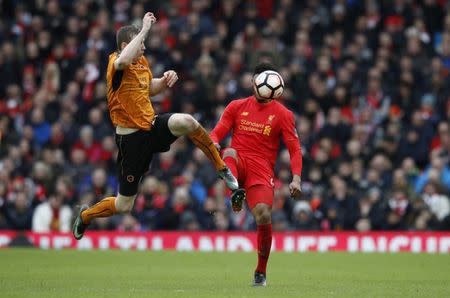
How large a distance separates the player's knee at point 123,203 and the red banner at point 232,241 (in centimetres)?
910

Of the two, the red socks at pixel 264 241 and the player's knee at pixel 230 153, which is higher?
the player's knee at pixel 230 153

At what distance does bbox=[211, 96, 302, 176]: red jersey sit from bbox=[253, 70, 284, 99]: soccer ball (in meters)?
0.21

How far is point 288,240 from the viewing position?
75.4ft

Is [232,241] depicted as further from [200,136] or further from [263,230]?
[200,136]

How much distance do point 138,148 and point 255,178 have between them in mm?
1464

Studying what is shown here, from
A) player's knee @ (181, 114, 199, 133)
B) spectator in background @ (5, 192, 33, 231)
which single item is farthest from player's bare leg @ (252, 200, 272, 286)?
spectator in background @ (5, 192, 33, 231)

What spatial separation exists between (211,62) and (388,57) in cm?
401

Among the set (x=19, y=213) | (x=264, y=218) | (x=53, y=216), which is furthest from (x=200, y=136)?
(x=19, y=213)

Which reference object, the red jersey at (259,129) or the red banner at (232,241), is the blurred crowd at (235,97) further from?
the red jersey at (259,129)

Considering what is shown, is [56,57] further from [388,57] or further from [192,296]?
[192,296]

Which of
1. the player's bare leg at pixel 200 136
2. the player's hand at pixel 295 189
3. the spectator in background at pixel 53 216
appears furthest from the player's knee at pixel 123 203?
the spectator in background at pixel 53 216

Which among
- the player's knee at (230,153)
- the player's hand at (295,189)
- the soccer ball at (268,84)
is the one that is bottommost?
the player's hand at (295,189)

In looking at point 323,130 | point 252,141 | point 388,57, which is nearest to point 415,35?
point 388,57

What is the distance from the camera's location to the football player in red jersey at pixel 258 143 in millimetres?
13711
